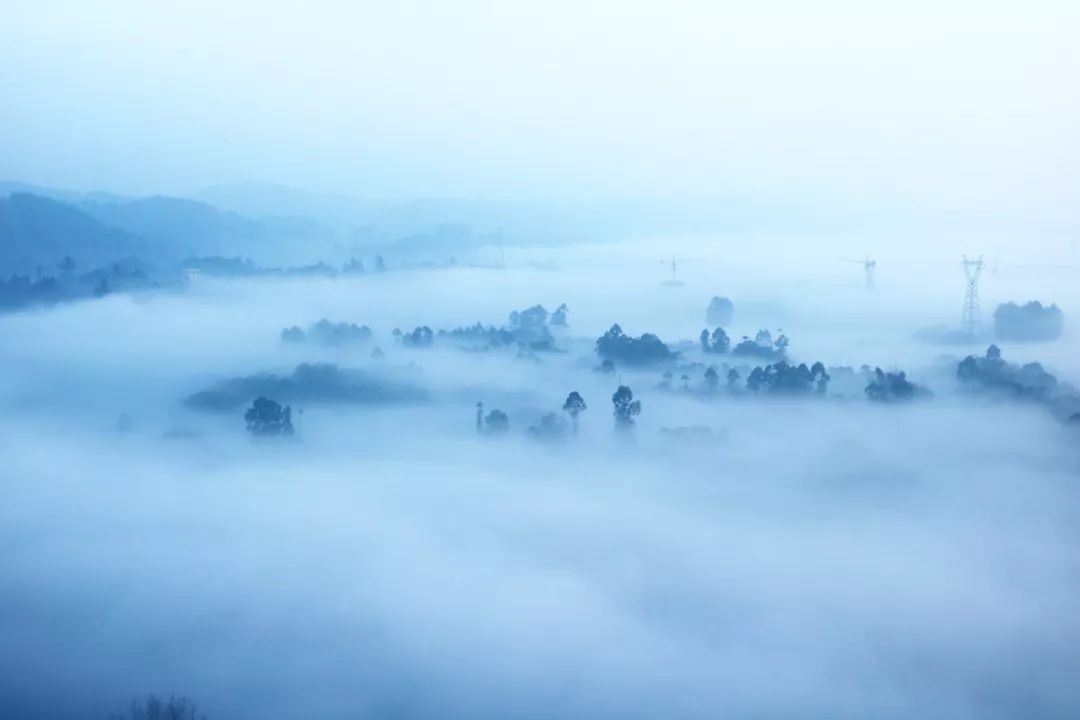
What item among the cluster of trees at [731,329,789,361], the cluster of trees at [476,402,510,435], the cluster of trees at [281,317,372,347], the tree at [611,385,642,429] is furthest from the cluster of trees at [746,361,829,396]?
the cluster of trees at [281,317,372,347]

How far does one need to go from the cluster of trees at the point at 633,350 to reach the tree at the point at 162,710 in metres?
20.5

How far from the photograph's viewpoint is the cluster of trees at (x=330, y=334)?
119 feet

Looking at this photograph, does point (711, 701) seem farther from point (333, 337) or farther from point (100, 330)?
point (100, 330)

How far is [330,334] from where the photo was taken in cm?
3691

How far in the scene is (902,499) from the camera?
19.7m

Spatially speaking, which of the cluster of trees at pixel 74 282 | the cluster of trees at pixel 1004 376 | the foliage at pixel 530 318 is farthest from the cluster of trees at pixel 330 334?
the cluster of trees at pixel 1004 376

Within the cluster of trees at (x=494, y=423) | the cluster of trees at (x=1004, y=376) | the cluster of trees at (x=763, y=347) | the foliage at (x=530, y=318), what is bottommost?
the cluster of trees at (x=494, y=423)

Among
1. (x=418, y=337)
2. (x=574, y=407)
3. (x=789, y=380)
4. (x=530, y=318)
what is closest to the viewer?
(x=574, y=407)

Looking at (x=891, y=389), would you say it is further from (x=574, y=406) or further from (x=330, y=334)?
(x=330, y=334)

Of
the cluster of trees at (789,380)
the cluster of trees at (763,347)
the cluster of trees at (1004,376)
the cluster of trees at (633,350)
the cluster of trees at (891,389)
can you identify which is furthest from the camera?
the cluster of trees at (763,347)

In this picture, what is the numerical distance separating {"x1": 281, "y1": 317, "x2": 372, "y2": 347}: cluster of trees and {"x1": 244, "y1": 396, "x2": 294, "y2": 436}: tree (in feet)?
35.6

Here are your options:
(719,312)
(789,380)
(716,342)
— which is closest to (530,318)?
(719,312)

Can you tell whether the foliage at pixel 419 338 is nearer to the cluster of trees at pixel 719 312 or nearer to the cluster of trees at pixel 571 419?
the cluster of trees at pixel 571 419

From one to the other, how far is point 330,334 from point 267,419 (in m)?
12.7
